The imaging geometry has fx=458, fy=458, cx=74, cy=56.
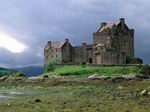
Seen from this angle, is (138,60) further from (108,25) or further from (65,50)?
(65,50)

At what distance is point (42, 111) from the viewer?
27.0 meters

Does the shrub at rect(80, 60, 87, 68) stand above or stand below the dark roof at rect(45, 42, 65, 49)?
below

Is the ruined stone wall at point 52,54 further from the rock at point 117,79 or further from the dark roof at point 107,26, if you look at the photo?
the rock at point 117,79

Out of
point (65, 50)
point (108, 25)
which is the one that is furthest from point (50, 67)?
point (108, 25)

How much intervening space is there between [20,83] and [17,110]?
54.3 meters

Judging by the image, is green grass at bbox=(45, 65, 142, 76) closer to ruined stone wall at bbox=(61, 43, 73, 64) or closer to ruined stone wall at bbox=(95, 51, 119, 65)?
ruined stone wall at bbox=(95, 51, 119, 65)

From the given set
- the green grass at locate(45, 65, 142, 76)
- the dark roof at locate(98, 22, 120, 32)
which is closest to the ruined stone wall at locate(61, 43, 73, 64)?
the dark roof at locate(98, 22, 120, 32)

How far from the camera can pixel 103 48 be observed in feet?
323

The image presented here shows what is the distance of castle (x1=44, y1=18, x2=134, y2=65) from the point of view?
3866 inches

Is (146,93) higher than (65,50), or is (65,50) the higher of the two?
(65,50)

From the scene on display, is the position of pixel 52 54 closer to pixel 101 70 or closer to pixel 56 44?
pixel 56 44

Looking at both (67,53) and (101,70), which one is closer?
(101,70)

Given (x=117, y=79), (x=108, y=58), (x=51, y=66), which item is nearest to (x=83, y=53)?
(x=51, y=66)

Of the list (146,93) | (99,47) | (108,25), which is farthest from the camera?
(108,25)
